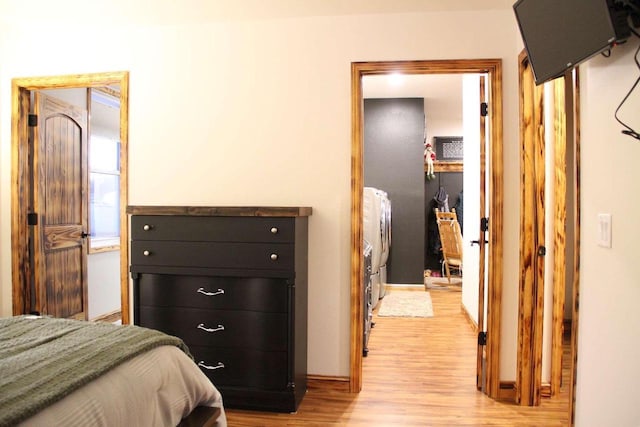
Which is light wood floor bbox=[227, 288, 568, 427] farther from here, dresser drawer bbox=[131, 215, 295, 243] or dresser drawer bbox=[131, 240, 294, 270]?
dresser drawer bbox=[131, 215, 295, 243]

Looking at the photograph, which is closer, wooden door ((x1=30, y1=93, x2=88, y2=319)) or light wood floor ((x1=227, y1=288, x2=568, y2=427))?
light wood floor ((x1=227, y1=288, x2=568, y2=427))

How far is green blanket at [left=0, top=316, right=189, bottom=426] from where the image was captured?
104cm

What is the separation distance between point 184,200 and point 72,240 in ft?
5.45

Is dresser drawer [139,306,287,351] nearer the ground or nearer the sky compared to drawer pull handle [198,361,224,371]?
nearer the sky

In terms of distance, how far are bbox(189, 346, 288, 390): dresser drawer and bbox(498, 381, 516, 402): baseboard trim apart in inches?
52.2

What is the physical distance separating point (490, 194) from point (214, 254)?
171 centimetres

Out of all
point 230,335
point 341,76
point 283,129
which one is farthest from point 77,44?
point 230,335

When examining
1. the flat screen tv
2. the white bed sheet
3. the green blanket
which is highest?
the flat screen tv

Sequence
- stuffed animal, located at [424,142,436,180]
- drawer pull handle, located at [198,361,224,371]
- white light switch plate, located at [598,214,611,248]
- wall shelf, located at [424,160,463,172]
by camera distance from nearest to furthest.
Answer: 1. white light switch plate, located at [598,214,611,248]
2. drawer pull handle, located at [198,361,224,371]
3. stuffed animal, located at [424,142,436,180]
4. wall shelf, located at [424,160,463,172]

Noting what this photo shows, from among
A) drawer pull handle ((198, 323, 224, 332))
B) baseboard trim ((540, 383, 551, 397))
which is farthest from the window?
baseboard trim ((540, 383, 551, 397))

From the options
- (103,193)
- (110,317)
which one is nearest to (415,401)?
(110,317)

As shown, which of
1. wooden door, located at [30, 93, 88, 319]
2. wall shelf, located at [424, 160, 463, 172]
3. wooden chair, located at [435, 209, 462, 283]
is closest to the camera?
wooden door, located at [30, 93, 88, 319]

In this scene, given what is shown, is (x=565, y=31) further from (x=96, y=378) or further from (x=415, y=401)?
(x=415, y=401)

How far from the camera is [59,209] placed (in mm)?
3893
